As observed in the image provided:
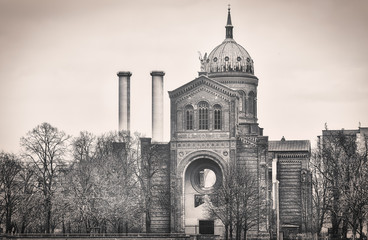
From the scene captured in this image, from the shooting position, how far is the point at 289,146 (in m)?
110

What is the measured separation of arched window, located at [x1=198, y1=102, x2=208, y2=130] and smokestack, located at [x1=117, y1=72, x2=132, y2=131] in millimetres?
9338

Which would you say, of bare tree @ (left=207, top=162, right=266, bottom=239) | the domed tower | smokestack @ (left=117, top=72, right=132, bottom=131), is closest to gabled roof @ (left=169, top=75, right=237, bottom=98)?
smokestack @ (left=117, top=72, right=132, bottom=131)

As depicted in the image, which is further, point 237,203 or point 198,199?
point 198,199

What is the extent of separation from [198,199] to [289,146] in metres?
17.2

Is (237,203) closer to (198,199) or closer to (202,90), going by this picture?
(198,199)

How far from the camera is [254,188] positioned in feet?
309

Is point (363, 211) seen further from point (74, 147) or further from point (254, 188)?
point (74, 147)

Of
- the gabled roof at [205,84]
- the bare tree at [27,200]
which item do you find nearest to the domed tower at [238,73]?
the gabled roof at [205,84]

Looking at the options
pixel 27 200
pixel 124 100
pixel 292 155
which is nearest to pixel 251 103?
pixel 292 155

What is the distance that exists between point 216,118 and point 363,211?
20.7m

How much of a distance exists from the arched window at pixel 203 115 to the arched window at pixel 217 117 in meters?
0.82

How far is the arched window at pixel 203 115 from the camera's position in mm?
96938

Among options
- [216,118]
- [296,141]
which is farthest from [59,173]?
[296,141]

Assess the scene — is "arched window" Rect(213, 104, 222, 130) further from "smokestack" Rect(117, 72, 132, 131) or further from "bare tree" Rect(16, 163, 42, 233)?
"bare tree" Rect(16, 163, 42, 233)
